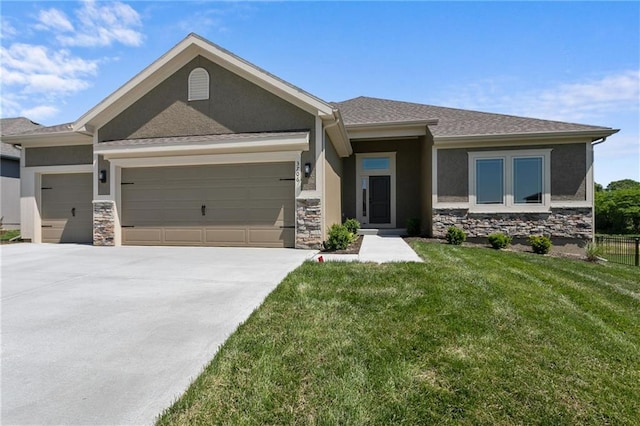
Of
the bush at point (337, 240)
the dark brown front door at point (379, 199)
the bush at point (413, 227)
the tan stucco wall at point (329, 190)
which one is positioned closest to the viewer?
the bush at point (337, 240)

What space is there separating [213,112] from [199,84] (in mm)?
883

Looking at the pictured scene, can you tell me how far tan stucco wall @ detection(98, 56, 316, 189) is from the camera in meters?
8.64

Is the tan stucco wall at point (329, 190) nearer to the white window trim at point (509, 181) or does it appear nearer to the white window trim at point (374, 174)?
the white window trim at point (374, 174)

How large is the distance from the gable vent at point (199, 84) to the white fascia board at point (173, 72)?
426 millimetres

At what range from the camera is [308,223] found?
8469 millimetres

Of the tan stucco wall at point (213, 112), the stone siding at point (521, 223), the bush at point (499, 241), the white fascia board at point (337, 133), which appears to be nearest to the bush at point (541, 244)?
the bush at point (499, 241)

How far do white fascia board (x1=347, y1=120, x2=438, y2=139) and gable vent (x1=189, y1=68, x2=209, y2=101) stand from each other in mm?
5158

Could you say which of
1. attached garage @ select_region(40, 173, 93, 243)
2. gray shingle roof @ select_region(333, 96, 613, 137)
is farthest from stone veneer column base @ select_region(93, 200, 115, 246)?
gray shingle roof @ select_region(333, 96, 613, 137)

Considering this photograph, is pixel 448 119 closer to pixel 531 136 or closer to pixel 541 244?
pixel 531 136

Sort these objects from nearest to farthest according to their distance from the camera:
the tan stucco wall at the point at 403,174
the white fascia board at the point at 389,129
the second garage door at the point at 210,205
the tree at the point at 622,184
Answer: the second garage door at the point at 210,205 < the white fascia board at the point at 389,129 < the tan stucco wall at the point at 403,174 < the tree at the point at 622,184

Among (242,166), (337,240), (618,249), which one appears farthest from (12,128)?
(618,249)

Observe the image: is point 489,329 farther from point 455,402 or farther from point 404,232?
point 404,232

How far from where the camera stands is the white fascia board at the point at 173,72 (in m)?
8.33

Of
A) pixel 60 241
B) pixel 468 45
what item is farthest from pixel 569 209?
pixel 60 241
